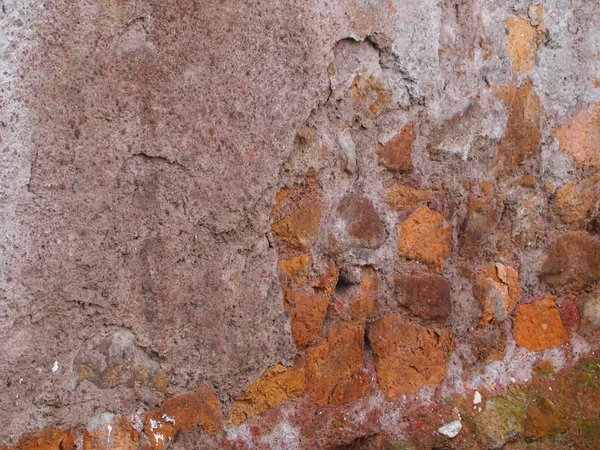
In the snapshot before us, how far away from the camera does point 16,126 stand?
50.1 inches

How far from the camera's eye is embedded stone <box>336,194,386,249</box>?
1.82 meters

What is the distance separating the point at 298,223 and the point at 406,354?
1.57 feet

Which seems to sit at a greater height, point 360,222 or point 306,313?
point 360,222

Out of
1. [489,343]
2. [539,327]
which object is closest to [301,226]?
[489,343]

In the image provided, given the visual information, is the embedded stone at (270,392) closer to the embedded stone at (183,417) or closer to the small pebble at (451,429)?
the embedded stone at (183,417)

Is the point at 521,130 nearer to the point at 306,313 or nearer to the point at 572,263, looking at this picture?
the point at 572,263

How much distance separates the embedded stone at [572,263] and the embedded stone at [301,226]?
0.83 metres

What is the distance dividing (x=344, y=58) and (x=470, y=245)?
0.67 meters

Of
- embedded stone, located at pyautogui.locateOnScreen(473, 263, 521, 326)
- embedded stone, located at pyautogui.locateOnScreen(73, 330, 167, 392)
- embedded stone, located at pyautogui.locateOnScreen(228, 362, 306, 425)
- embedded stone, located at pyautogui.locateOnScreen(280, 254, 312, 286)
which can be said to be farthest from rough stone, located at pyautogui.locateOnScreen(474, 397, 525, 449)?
embedded stone, located at pyautogui.locateOnScreen(73, 330, 167, 392)

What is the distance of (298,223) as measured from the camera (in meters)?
1.73

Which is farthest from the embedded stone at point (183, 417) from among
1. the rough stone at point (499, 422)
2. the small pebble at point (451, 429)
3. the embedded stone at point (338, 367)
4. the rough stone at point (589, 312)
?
the rough stone at point (589, 312)

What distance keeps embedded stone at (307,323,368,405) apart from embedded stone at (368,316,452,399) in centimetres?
5

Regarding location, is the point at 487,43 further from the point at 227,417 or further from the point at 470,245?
the point at 227,417

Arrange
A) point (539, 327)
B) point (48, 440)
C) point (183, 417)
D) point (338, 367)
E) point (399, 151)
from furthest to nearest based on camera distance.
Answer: point (539, 327)
point (399, 151)
point (338, 367)
point (183, 417)
point (48, 440)
